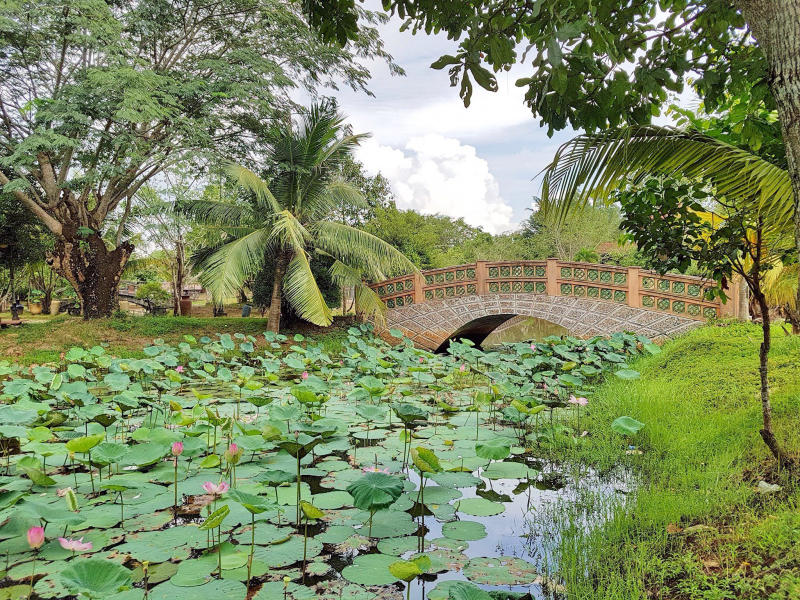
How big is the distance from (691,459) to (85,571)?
11.8 feet

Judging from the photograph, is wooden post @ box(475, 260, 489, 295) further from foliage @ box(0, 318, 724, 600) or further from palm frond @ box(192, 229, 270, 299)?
foliage @ box(0, 318, 724, 600)

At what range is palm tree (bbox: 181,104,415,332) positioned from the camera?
402 inches

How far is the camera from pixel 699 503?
280 centimetres

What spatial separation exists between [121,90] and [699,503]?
34.8 ft

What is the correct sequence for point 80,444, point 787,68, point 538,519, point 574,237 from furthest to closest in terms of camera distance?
point 574,237 → point 538,519 → point 80,444 → point 787,68

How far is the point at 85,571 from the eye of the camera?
1.61 metres

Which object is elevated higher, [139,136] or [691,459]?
[139,136]

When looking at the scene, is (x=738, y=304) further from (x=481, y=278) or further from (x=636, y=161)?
(x=636, y=161)

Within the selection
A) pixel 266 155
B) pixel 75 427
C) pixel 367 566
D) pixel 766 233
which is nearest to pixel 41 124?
pixel 266 155

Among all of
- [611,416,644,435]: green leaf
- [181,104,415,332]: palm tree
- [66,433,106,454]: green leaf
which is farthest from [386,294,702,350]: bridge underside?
[66,433,106,454]: green leaf

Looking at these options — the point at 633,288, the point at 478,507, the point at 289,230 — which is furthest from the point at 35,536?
the point at 633,288

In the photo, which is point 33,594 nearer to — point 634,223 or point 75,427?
point 75,427

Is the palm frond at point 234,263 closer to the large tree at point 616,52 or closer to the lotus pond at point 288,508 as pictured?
the lotus pond at point 288,508

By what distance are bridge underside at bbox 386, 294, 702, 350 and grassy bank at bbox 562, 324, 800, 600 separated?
5.48 m
